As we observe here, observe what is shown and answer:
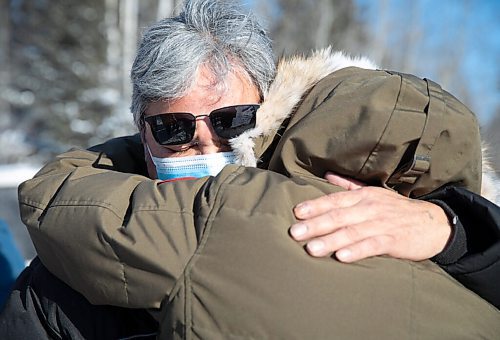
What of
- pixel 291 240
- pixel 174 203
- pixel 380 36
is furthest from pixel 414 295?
pixel 380 36

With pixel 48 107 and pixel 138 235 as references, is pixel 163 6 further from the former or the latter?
pixel 138 235

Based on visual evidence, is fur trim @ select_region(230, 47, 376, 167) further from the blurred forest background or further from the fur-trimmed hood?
the blurred forest background

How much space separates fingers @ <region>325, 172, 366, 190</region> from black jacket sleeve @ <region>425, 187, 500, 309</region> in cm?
26

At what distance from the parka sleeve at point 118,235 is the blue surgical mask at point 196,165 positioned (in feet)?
1.20

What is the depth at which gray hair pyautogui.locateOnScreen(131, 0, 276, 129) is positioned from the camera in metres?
1.84

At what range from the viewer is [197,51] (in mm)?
1859

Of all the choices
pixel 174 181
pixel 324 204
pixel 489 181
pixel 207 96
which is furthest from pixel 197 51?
pixel 489 181

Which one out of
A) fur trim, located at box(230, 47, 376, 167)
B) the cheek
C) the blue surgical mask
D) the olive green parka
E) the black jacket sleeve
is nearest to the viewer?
the olive green parka

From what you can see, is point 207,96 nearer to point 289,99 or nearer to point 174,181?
point 289,99

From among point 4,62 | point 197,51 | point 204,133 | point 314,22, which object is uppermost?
point 197,51

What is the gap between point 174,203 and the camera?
130cm

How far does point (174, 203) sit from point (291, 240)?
0.95 feet

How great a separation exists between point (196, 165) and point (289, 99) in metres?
0.38

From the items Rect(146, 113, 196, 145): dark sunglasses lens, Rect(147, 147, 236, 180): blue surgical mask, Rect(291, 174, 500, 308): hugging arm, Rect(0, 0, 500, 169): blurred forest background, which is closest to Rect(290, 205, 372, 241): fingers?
Rect(291, 174, 500, 308): hugging arm
